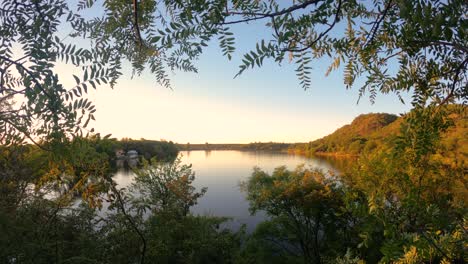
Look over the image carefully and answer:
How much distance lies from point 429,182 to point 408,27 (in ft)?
47.9

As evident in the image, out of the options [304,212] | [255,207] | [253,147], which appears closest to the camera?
[304,212]

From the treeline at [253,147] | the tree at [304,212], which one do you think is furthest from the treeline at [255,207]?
the treeline at [253,147]

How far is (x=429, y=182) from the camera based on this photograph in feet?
42.3

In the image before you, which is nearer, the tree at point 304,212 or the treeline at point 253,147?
the tree at point 304,212

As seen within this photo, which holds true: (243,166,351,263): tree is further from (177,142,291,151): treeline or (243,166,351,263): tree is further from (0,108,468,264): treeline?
(177,142,291,151): treeline

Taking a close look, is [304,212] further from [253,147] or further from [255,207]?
[253,147]

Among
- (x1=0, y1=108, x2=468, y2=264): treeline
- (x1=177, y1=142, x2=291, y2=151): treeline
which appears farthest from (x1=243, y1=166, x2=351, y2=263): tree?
(x1=177, y1=142, x2=291, y2=151): treeline

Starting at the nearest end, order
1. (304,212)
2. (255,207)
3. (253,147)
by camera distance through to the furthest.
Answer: (304,212) < (255,207) < (253,147)

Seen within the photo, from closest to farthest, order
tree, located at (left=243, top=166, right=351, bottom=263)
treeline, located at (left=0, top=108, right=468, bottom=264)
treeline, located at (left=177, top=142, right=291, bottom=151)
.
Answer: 1. treeline, located at (left=0, top=108, right=468, bottom=264)
2. tree, located at (left=243, top=166, right=351, bottom=263)
3. treeline, located at (left=177, top=142, right=291, bottom=151)

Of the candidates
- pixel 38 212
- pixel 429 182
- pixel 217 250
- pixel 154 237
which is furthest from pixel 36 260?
pixel 429 182

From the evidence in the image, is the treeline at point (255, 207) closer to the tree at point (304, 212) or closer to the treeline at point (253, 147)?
the tree at point (304, 212)

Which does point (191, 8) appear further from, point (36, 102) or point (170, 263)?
point (170, 263)

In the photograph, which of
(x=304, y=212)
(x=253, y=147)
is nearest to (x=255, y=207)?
(x=304, y=212)

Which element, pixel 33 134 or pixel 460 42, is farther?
pixel 460 42
